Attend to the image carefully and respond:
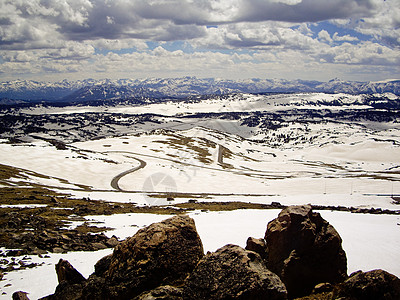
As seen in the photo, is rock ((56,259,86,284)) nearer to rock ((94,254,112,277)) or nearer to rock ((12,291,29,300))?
rock ((94,254,112,277))

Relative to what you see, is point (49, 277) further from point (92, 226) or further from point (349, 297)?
point (349, 297)

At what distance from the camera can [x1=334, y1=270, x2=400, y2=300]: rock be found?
1246 centimetres

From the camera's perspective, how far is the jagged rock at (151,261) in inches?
551

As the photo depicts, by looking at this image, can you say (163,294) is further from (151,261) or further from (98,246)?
(98,246)

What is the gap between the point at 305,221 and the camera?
18.5 meters

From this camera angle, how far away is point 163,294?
12.8 metres

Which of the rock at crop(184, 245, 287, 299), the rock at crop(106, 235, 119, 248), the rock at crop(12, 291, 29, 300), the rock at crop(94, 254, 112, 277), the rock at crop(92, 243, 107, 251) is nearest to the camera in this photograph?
the rock at crop(184, 245, 287, 299)

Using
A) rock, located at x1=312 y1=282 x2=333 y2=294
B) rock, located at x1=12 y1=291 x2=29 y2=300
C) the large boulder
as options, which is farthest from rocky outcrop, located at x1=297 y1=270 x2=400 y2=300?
rock, located at x1=12 y1=291 x2=29 y2=300

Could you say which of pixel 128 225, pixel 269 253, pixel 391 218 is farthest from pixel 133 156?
pixel 269 253

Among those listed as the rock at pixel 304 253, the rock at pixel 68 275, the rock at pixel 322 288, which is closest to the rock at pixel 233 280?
the rock at pixel 322 288

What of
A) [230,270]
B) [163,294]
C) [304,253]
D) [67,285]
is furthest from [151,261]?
[304,253]

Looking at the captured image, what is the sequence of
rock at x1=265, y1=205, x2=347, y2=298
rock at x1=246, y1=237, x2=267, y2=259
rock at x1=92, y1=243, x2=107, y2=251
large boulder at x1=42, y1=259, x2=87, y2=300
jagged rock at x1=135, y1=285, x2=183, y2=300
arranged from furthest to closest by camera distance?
1. rock at x1=92, y1=243, x2=107, y2=251
2. rock at x1=246, y1=237, x2=267, y2=259
3. rock at x1=265, y1=205, x2=347, y2=298
4. large boulder at x1=42, y1=259, x2=87, y2=300
5. jagged rock at x1=135, y1=285, x2=183, y2=300

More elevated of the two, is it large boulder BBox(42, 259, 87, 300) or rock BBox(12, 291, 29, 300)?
large boulder BBox(42, 259, 87, 300)

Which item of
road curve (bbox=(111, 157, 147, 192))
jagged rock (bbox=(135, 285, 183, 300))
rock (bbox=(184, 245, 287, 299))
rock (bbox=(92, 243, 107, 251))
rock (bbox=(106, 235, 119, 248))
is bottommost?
road curve (bbox=(111, 157, 147, 192))
